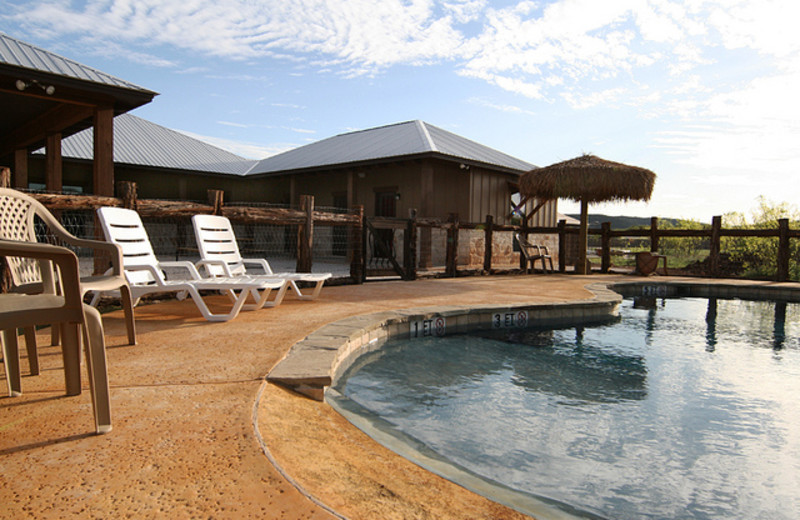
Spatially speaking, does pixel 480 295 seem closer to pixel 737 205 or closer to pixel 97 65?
pixel 97 65

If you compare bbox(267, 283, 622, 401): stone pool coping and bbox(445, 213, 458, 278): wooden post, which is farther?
bbox(445, 213, 458, 278): wooden post

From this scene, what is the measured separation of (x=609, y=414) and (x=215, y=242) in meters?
4.34

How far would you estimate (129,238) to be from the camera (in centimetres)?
426

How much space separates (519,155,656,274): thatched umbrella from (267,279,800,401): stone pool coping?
2531 millimetres

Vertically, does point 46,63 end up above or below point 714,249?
above

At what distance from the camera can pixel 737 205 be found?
17047mm

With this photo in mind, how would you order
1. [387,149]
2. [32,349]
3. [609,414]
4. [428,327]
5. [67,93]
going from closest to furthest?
[32,349] → [609,414] → [428,327] → [67,93] → [387,149]

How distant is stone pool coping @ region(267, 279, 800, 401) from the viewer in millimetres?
2719

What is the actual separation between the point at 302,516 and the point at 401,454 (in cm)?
96

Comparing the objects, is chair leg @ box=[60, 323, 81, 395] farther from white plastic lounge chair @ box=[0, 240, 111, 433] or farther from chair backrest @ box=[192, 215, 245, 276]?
chair backrest @ box=[192, 215, 245, 276]

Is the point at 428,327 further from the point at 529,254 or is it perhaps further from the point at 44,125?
the point at 44,125

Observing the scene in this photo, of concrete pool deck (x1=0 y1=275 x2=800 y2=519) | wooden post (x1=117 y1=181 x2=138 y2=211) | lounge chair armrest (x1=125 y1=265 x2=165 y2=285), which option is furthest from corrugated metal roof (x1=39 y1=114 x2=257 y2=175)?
concrete pool deck (x1=0 y1=275 x2=800 y2=519)

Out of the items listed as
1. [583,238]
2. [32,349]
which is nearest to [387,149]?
[583,238]

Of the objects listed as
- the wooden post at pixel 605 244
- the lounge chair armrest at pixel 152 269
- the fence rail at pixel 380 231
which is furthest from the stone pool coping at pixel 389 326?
the wooden post at pixel 605 244
